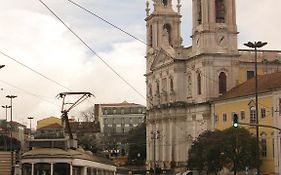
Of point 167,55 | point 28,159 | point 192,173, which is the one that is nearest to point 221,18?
point 167,55

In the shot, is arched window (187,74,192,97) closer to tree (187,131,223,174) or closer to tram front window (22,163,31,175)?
tree (187,131,223,174)

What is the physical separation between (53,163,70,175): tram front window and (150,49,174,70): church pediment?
64.3m

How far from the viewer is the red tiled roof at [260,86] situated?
6189cm

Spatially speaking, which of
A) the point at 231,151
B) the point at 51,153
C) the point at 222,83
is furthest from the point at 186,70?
the point at 51,153

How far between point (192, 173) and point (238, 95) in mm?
9944

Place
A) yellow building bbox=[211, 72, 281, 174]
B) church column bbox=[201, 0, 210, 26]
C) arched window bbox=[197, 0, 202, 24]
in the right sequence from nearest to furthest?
yellow building bbox=[211, 72, 281, 174] → church column bbox=[201, 0, 210, 26] → arched window bbox=[197, 0, 202, 24]

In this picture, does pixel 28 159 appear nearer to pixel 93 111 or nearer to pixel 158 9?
pixel 158 9

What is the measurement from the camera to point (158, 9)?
98.9m

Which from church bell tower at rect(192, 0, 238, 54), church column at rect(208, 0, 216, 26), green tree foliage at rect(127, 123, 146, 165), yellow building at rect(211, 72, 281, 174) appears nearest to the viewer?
yellow building at rect(211, 72, 281, 174)

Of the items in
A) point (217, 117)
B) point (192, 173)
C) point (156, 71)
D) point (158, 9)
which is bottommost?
point (192, 173)

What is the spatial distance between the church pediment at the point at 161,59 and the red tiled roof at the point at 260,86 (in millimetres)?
16079

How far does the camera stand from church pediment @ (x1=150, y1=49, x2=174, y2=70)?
88.9 meters

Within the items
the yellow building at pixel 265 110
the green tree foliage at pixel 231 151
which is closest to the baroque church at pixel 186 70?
the yellow building at pixel 265 110

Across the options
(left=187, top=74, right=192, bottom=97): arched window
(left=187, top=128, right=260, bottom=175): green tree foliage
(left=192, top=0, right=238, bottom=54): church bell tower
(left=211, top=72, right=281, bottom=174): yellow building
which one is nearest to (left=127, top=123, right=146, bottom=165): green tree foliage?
(left=187, top=74, right=192, bottom=97): arched window
